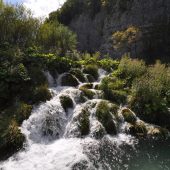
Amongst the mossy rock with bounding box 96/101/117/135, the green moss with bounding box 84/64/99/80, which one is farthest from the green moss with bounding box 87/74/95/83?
the mossy rock with bounding box 96/101/117/135

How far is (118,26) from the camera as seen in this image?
1688 inches

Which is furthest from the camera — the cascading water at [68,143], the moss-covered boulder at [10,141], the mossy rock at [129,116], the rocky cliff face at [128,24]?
the rocky cliff face at [128,24]

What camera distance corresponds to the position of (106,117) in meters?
17.0

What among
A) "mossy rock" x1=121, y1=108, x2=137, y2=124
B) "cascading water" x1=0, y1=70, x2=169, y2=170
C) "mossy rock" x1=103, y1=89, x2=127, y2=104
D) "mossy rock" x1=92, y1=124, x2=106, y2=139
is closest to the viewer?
"cascading water" x1=0, y1=70, x2=169, y2=170

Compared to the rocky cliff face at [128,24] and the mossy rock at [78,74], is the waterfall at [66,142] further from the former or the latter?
the rocky cliff face at [128,24]

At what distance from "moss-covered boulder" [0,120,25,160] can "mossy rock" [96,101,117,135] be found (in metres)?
4.45

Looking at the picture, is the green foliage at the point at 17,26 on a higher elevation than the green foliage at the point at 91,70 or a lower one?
higher

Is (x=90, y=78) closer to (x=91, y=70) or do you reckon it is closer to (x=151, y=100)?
(x=91, y=70)

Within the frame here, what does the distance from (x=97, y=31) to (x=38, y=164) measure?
37928 millimetres

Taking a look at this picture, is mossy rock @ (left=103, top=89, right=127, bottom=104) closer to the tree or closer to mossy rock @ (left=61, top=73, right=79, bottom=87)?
mossy rock @ (left=61, top=73, right=79, bottom=87)

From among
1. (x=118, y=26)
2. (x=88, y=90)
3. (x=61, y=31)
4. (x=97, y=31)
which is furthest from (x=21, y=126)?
(x=97, y=31)

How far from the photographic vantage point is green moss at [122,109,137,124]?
17.7 metres

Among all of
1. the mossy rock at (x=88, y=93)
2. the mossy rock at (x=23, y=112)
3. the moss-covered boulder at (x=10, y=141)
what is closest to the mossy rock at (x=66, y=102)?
the mossy rock at (x=88, y=93)

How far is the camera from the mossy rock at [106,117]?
54.1ft
